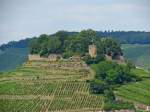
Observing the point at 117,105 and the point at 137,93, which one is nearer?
the point at 117,105

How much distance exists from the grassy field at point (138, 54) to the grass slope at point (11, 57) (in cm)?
1445

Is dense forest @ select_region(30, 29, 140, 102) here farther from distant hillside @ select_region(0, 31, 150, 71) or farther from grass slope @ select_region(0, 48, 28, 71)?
grass slope @ select_region(0, 48, 28, 71)

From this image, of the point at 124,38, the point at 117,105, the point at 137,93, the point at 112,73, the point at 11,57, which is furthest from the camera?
the point at 124,38

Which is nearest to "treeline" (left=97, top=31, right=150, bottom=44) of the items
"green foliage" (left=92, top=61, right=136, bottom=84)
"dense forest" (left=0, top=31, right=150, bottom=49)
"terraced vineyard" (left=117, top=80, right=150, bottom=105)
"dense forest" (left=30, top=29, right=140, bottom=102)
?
"dense forest" (left=0, top=31, right=150, bottom=49)

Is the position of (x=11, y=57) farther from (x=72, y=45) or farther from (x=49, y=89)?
(x=49, y=89)

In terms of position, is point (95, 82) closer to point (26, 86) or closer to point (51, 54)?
point (26, 86)

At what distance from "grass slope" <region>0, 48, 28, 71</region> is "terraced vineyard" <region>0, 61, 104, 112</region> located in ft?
129

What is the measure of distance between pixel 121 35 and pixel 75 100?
296 ft

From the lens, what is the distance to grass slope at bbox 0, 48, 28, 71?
126062 mm

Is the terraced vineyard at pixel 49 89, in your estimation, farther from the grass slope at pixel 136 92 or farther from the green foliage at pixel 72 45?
the green foliage at pixel 72 45

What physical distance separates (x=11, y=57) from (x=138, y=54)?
18235 mm

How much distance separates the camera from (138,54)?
12888 centimetres

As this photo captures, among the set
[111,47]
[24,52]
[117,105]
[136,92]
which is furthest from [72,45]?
[24,52]

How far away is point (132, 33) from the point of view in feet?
554
